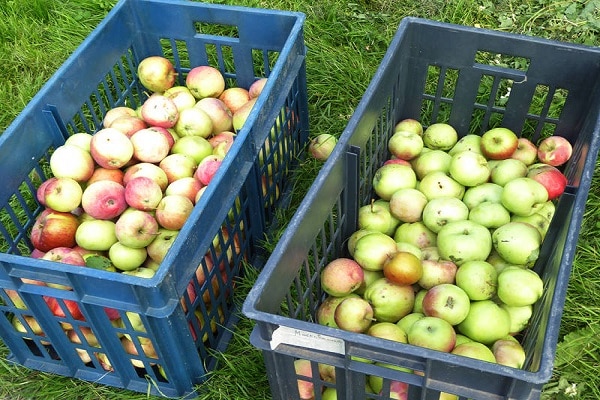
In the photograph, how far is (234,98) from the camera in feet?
9.02

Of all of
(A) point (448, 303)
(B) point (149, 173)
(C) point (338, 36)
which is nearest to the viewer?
(A) point (448, 303)

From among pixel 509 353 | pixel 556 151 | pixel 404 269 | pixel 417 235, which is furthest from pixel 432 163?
pixel 509 353

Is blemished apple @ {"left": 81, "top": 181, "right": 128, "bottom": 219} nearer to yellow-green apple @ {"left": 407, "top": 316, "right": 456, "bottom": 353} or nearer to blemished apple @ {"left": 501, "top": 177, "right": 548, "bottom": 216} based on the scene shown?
yellow-green apple @ {"left": 407, "top": 316, "right": 456, "bottom": 353}

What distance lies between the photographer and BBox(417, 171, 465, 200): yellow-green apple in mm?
2279

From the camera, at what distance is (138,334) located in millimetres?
1873

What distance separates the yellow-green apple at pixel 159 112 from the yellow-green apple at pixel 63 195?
0.41 meters

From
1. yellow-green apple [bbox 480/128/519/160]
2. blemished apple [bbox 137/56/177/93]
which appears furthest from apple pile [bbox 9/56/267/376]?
yellow-green apple [bbox 480/128/519/160]

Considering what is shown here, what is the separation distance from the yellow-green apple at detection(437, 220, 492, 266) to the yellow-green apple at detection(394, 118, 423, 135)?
59 cm

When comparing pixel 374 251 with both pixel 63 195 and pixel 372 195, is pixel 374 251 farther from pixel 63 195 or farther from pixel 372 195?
pixel 63 195

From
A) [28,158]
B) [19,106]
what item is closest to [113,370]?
[28,158]

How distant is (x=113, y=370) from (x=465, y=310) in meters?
1.15

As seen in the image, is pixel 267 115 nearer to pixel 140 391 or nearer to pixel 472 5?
pixel 140 391

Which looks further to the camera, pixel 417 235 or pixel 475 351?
pixel 417 235

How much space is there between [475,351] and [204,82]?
1590 mm
